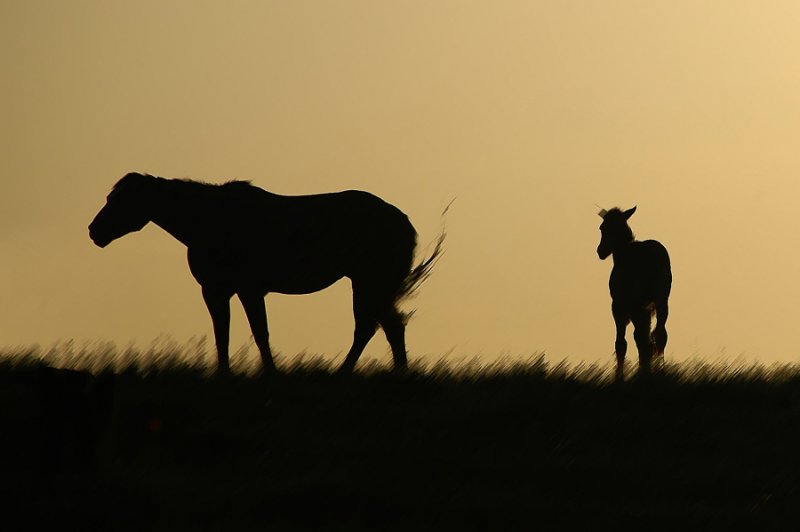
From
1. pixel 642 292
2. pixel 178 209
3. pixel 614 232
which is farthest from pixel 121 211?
pixel 614 232

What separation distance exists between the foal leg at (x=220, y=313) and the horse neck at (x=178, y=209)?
66cm

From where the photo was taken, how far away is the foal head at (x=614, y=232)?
19.9 m

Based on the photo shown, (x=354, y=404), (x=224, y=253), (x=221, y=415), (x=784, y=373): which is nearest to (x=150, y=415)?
(x=221, y=415)

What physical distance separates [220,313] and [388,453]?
4.76 m

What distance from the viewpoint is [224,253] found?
15.2 meters

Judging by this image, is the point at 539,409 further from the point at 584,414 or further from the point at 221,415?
the point at 221,415

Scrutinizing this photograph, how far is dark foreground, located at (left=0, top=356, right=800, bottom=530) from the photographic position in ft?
30.5

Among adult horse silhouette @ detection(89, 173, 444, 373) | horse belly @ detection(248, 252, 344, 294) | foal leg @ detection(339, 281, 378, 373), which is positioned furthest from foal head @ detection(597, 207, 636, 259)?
horse belly @ detection(248, 252, 344, 294)

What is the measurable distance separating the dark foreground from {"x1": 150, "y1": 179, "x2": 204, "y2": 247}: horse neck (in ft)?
9.76

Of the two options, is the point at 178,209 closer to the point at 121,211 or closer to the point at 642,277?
the point at 121,211

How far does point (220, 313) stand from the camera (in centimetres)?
1495

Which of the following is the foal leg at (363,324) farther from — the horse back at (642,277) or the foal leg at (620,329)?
the horse back at (642,277)

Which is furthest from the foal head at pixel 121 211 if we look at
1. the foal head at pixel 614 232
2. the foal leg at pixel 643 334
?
the foal head at pixel 614 232

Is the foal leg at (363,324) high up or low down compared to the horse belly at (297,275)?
down
